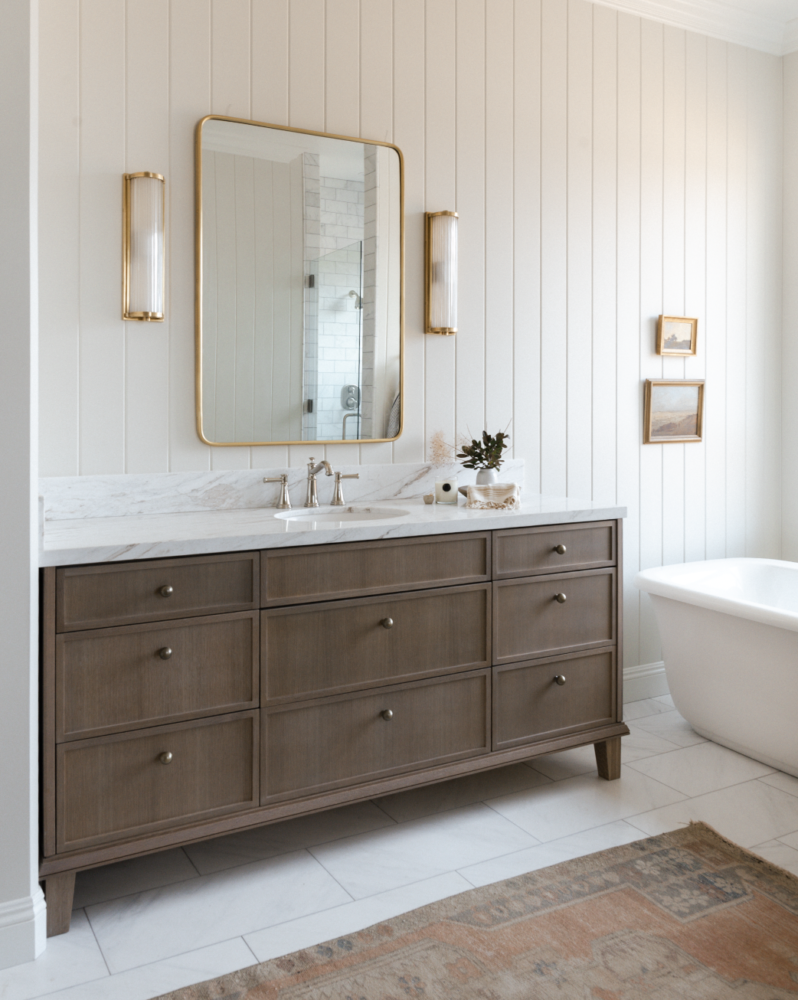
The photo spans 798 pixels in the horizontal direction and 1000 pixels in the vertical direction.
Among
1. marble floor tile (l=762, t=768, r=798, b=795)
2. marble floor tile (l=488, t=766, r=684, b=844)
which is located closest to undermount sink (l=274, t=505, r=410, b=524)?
marble floor tile (l=488, t=766, r=684, b=844)

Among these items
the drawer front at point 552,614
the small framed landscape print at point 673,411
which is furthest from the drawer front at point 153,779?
the small framed landscape print at point 673,411

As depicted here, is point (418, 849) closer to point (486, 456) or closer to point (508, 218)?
point (486, 456)

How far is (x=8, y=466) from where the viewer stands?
→ 185 cm

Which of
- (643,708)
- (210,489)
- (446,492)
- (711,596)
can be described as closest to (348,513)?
(446,492)

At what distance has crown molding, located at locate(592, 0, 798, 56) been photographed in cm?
337

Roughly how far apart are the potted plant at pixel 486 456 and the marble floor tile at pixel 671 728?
1.18m

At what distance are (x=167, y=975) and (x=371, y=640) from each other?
90cm

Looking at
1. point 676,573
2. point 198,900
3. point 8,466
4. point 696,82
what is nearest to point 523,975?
point 198,900

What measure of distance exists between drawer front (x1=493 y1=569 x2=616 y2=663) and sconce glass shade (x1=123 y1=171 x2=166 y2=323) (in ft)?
4.24

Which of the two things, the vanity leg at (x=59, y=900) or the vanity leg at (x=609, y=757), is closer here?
the vanity leg at (x=59, y=900)

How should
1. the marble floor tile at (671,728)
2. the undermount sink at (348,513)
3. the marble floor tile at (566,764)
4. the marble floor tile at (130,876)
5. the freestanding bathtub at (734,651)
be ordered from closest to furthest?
the marble floor tile at (130,876) → the undermount sink at (348,513) → the freestanding bathtub at (734,651) → the marble floor tile at (566,764) → the marble floor tile at (671,728)

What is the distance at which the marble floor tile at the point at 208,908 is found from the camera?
6.42 feet

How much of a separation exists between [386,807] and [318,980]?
2.62 feet

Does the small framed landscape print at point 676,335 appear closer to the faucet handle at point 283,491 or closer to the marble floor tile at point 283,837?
the faucet handle at point 283,491
